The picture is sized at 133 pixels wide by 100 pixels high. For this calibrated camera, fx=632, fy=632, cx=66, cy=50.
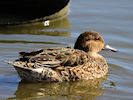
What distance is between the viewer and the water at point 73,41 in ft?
29.7

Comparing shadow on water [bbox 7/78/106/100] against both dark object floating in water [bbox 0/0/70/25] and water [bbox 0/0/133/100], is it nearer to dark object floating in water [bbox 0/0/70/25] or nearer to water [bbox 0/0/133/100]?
water [bbox 0/0/133/100]

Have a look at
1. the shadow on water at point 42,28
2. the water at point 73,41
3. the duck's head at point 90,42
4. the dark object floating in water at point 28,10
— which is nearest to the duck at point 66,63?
the duck's head at point 90,42

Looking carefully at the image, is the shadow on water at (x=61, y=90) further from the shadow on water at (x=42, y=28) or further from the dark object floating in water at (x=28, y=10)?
the dark object floating in water at (x=28, y=10)

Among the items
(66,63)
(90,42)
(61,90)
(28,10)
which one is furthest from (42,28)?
(61,90)

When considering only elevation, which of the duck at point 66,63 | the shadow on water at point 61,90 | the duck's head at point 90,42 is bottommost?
the shadow on water at point 61,90

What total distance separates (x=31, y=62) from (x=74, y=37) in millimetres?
2276

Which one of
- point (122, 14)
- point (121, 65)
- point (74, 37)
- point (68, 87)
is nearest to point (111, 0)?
point (122, 14)

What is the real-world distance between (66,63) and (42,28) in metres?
2.59

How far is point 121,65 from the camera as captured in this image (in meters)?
10.1

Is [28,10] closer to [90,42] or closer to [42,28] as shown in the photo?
[42,28]

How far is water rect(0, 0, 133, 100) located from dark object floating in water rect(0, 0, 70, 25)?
0.16 metres

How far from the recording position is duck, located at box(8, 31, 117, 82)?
9.28 m

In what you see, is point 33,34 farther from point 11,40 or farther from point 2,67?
point 2,67

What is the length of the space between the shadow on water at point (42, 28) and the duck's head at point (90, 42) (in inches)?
53.8
